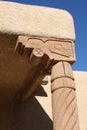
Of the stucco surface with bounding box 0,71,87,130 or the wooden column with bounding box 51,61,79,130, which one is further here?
the stucco surface with bounding box 0,71,87,130

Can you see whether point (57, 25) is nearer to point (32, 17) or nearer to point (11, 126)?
point (32, 17)

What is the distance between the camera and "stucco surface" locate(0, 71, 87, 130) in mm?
8336

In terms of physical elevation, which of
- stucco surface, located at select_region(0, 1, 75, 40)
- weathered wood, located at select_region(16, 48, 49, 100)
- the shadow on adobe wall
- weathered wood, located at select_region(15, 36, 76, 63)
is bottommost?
the shadow on adobe wall

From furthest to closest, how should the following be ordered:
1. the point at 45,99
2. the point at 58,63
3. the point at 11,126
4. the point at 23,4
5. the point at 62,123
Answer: the point at 45,99 < the point at 11,126 < the point at 23,4 < the point at 58,63 < the point at 62,123

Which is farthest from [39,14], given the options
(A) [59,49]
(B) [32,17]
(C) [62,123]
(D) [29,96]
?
(D) [29,96]

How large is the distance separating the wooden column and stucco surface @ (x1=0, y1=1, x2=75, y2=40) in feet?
2.24

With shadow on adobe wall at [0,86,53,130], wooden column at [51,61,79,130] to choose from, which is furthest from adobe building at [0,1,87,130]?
shadow on adobe wall at [0,86,53,130]

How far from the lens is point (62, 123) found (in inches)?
190

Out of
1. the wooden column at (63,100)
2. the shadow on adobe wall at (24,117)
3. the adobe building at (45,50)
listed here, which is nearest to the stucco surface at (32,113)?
the shadow on adobe wall at (24,117)

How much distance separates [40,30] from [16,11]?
58 centimetres

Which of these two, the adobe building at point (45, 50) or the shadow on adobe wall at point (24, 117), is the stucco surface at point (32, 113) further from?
the adobe building at point (45, 50)

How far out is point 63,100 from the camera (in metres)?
4.99

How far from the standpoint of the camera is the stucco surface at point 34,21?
540 cm

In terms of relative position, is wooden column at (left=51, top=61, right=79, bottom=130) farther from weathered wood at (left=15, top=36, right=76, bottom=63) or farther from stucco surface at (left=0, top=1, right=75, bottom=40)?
stucco surface at (left=0, top=1, right=75, bottom=40)
